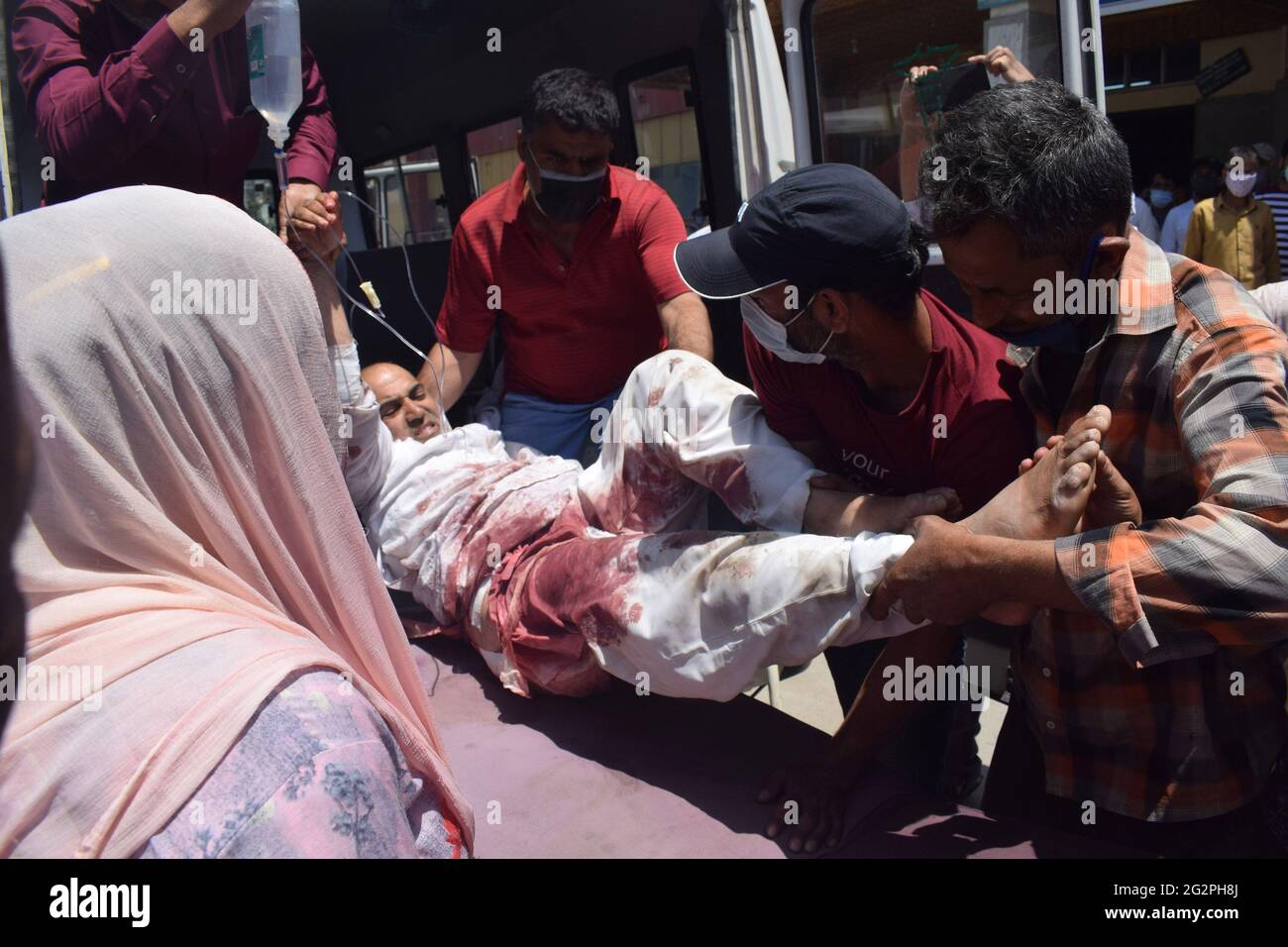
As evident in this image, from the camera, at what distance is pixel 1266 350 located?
1426 millimetres

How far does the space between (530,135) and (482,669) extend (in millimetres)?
1832

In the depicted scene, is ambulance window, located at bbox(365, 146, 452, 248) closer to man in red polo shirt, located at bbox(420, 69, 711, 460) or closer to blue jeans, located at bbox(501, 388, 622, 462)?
man in red polo shirt, located at bbox(420, 69, 711, 460)

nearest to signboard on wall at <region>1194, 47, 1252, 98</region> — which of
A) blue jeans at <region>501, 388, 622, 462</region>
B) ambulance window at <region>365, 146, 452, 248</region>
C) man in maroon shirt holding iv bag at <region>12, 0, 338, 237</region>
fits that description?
ambulance window at <region>365, 146, 452, 248</region>

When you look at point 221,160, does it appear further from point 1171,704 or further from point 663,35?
point 1171,704

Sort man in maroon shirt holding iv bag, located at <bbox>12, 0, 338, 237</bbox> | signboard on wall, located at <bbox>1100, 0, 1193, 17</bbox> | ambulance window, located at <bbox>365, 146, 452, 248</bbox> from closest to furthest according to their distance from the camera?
1. man in maroon shirt holding iv bag, located at <bbox>12, 0, 338, 237</bbox>
2. ambulance window, located at <bbox>365, 146, 452, 248</bbox>
3. signboard on wall, located at <bbox>1100, 0, 1193, 17</bbox>

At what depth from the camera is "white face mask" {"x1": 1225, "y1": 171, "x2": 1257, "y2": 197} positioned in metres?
6.32

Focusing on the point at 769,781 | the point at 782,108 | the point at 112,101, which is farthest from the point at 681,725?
the point at 782,108

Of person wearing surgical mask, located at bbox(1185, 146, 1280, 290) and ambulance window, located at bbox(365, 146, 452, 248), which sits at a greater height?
ambulance window, located at bbox(365, 146, 452, 248)

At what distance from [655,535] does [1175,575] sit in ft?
3.44

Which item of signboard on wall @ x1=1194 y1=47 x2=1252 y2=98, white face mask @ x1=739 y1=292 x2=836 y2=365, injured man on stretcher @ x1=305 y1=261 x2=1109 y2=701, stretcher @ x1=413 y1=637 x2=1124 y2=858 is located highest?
signboard on wall @ x1=1194 y1=47 x2=1252 y2=98

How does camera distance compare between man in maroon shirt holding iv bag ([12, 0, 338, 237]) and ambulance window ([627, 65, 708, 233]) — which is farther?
ambulance window ([627, 65, 708, 233])

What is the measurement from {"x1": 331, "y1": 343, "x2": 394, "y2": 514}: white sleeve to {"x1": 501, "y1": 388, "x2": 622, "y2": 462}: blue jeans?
2.19 ft

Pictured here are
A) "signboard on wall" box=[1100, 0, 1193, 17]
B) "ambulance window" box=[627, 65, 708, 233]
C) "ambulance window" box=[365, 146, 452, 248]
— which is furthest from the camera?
"signboard on wall" box=[1100, 0, 1193, 17]

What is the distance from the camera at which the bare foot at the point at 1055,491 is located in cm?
150
